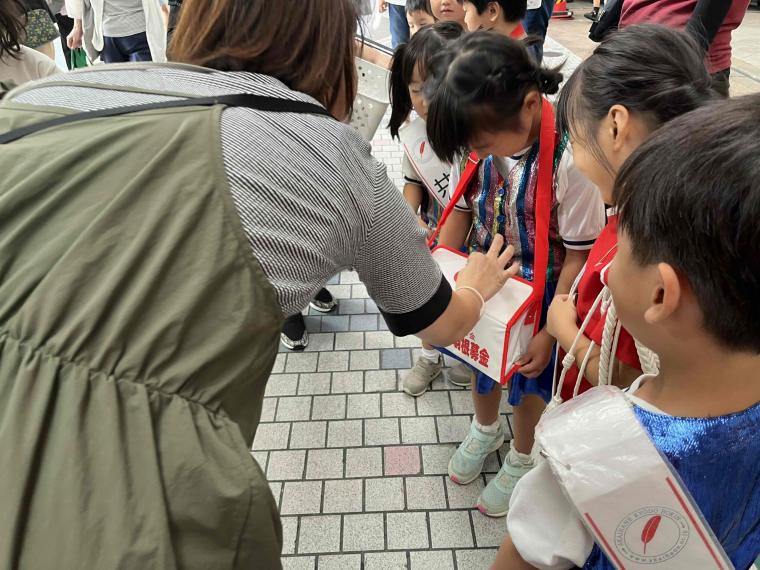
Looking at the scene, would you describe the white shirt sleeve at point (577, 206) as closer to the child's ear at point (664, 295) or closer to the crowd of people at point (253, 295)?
the crowd of people at point (253, 295)

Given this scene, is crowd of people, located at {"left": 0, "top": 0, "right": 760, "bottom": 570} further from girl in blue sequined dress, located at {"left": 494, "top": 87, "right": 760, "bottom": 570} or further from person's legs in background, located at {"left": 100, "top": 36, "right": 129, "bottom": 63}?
person's legs in background, located at {"left": 100, "top": 36, "right": 129, "bottom": 63}

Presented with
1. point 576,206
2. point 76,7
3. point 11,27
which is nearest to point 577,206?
point 576,206

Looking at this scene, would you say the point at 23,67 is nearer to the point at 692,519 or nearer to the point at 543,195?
the point at 543,195

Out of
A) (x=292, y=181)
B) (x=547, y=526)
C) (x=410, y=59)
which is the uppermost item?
(x=292, y=181)

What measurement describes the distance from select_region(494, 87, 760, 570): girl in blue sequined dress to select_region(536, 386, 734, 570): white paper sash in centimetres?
1

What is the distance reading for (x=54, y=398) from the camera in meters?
0.58

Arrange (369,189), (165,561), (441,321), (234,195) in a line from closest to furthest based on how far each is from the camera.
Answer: (165,561)
(234,195)
(369,189)
(441,321)

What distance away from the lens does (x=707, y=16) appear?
2.00 m

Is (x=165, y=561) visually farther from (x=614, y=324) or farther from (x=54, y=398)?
(x=614, y=324)

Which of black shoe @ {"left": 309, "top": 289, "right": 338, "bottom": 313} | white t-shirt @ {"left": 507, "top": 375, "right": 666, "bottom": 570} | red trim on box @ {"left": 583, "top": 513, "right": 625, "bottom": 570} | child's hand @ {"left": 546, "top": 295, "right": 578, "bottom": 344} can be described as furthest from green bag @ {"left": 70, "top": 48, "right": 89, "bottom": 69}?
red trim on box @ {"left": 583, "top": 513, "right": 625, "bottom": 570}

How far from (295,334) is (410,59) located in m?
1.25

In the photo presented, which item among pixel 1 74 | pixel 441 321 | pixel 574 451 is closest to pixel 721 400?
pixel 574 451

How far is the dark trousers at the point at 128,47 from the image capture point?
3695 millimetres

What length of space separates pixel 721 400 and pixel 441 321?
1.64ft
